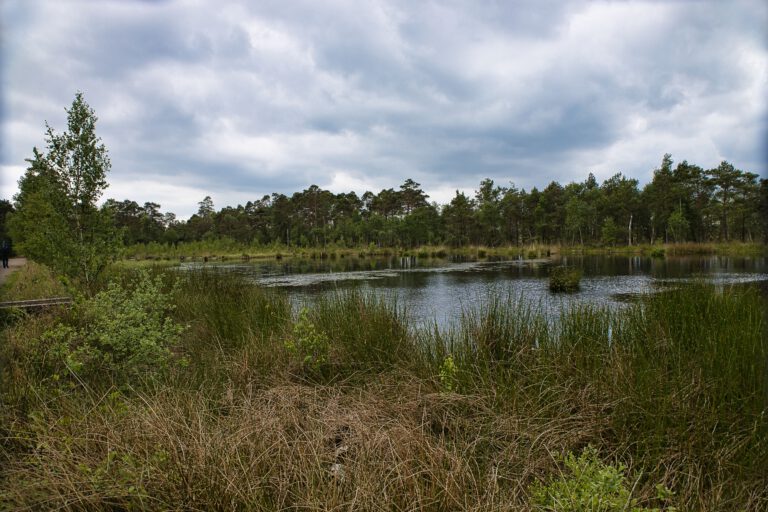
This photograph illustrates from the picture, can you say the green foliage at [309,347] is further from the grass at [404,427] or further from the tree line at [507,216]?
the tree line at [507,216]

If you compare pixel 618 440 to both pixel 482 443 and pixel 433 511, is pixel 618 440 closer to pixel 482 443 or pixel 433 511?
pixel 482 443

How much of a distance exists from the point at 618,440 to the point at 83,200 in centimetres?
893

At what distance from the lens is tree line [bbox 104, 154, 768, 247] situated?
1885 inches

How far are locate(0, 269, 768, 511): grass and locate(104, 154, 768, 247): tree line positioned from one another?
34.3 metres

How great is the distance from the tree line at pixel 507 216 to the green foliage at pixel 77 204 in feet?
94.1

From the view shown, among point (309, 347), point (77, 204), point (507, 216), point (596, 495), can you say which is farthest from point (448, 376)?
point (507, 216)

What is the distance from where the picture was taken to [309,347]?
4609mm

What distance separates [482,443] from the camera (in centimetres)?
301

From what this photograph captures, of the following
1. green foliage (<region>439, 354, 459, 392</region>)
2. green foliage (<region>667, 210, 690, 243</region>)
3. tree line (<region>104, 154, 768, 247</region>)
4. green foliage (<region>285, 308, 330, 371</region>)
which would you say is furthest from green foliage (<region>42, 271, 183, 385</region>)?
green foliage (<region>667, 210, 690, 243</region>)

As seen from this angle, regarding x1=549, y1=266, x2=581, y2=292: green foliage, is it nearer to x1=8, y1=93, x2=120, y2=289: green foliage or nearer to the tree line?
x1=8, y1=93, x2=120, y2=289: green foliage

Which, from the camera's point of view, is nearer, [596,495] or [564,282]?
[596,495]

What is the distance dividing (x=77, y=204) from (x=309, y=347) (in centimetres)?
596

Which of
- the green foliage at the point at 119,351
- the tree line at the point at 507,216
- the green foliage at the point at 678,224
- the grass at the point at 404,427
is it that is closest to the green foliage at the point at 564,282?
the grass at the point at 404,427

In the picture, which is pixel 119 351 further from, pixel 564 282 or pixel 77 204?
pixel 564 282
